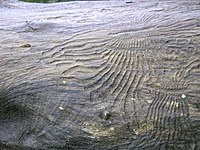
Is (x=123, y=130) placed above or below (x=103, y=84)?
below

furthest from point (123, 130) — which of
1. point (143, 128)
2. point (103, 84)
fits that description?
point (103, 84)

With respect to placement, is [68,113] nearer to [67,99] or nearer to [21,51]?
[67,99]

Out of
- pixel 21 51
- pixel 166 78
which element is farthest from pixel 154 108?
pixel 21 51

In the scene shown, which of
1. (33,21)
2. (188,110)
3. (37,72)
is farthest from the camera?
(33,21)

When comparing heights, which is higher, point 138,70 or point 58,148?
point 138,70

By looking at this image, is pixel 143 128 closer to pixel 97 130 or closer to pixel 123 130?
pixel 123 130

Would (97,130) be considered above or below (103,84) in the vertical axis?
below

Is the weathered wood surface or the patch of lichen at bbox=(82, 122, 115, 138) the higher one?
the weathered wood surface

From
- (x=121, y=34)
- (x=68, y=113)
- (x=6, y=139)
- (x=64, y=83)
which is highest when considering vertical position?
(x=121, y=34)
